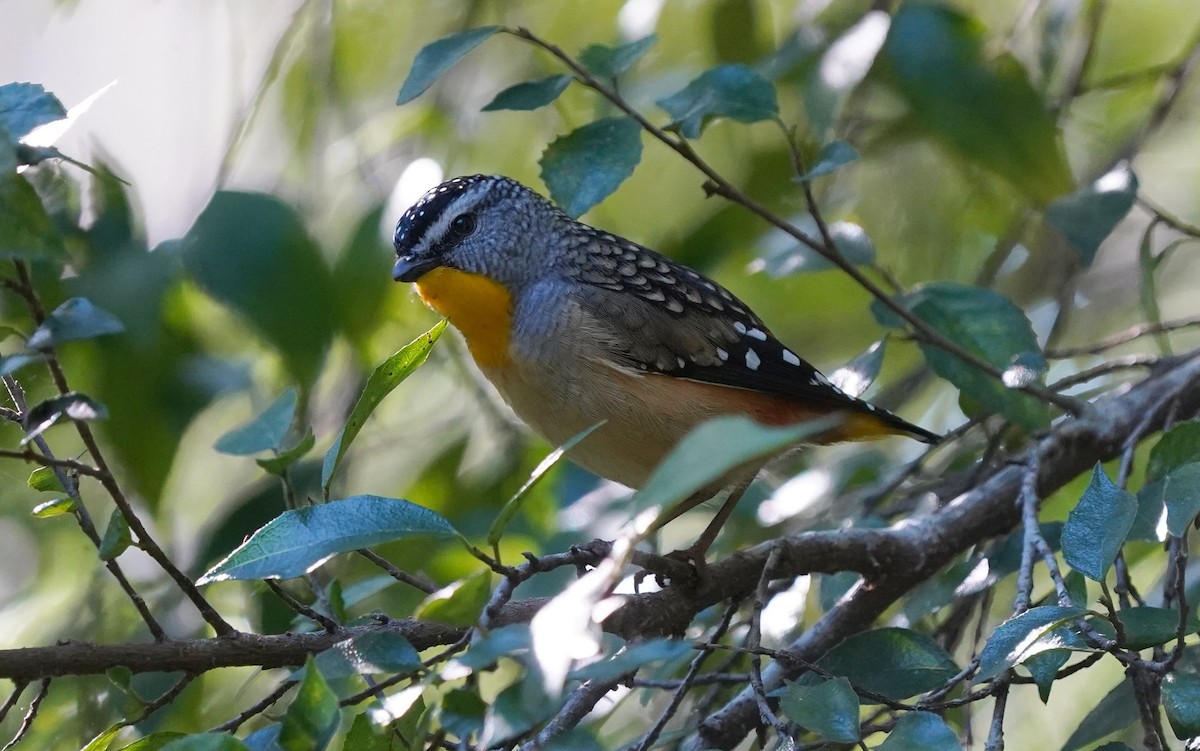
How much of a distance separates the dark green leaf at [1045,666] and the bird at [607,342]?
1.26 meters

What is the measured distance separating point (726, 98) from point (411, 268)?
1.13 metres

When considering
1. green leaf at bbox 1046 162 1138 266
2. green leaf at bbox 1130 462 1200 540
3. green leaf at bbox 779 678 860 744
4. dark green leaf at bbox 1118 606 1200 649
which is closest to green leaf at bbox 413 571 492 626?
green leaf at bbox 779 678 860 744

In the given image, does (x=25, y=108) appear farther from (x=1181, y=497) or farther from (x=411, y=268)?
(x=1181, y=497)

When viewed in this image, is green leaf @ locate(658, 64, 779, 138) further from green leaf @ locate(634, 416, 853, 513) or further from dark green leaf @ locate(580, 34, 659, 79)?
green leaf @ locate(634, 416, 853, 513)

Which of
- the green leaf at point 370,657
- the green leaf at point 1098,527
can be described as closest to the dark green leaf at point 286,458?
the green leaf at point 370,657

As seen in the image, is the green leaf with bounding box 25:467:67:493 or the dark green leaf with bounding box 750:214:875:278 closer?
the green leaf with bounding box 25:467:67:493

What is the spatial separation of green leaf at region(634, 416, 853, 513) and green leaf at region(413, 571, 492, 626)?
382 millimetres

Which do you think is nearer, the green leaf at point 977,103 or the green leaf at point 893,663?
the green leaf at point 893,663

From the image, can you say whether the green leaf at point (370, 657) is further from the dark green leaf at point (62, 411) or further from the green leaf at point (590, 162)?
the green leaf at point (590, 162)

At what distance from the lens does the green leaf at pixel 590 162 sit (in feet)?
9.27

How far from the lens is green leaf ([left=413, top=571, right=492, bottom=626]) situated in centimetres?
160

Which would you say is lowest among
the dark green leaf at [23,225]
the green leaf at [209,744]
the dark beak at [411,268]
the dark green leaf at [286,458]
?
the green leaf at [209,744]

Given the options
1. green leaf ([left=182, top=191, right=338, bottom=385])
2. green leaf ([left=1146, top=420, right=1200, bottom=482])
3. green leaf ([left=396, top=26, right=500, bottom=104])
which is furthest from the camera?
green leaf ([left=182, top=191, right=338, bottom=385])

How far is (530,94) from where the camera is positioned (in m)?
2.87
